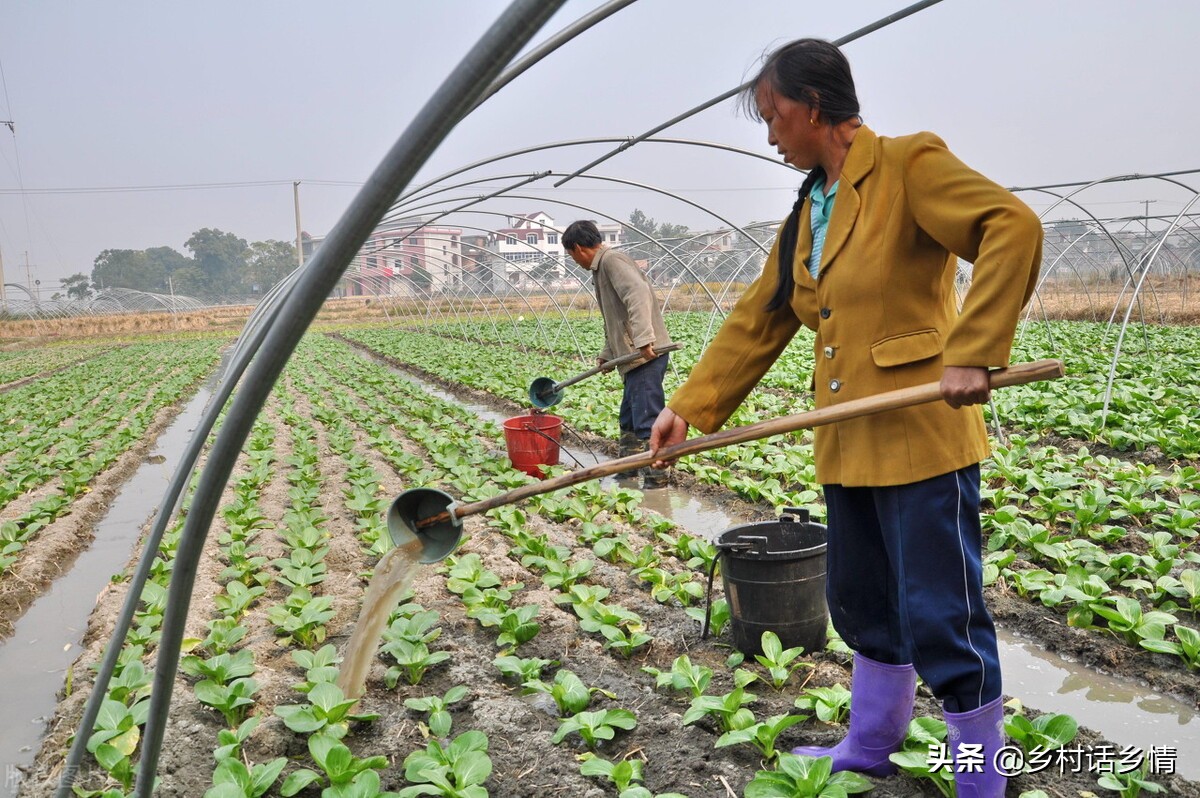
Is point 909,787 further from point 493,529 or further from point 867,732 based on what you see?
point 493,529

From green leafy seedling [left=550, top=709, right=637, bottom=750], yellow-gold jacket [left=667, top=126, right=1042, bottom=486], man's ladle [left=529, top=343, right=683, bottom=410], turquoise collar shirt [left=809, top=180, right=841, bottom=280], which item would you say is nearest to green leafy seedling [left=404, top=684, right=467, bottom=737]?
green leafy seedling [left=550, top=709, right=637, bottom=750]

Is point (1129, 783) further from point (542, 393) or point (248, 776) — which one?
point (542, 393)

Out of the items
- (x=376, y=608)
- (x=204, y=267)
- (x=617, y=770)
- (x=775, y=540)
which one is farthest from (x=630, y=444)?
(x=204, y=267)

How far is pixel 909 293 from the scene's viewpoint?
1992 millimetres

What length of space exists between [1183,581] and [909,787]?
73.4 inches

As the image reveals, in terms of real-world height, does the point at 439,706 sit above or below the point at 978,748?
below

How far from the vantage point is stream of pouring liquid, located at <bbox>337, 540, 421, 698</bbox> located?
106 inches

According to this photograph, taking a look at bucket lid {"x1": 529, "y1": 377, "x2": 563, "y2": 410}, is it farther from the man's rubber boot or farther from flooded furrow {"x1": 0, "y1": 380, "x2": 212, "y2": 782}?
flooded furrow {"x1": 0, "y1": 380, "x2": 212, "y2": 782}

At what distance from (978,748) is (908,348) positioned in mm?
945

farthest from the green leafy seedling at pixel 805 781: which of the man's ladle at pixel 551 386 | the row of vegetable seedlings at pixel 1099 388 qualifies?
the row of vegetable seedlings at pixel 1099 388

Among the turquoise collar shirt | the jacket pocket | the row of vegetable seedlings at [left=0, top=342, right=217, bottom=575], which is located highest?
the turquoise collar shirt

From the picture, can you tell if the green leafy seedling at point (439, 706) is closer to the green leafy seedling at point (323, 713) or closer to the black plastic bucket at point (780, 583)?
the green leafy seedling at point (323, 713)

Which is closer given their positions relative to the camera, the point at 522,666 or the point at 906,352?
the point at 906,352

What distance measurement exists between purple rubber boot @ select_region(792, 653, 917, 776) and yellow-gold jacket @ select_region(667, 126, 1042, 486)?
1.81ft
